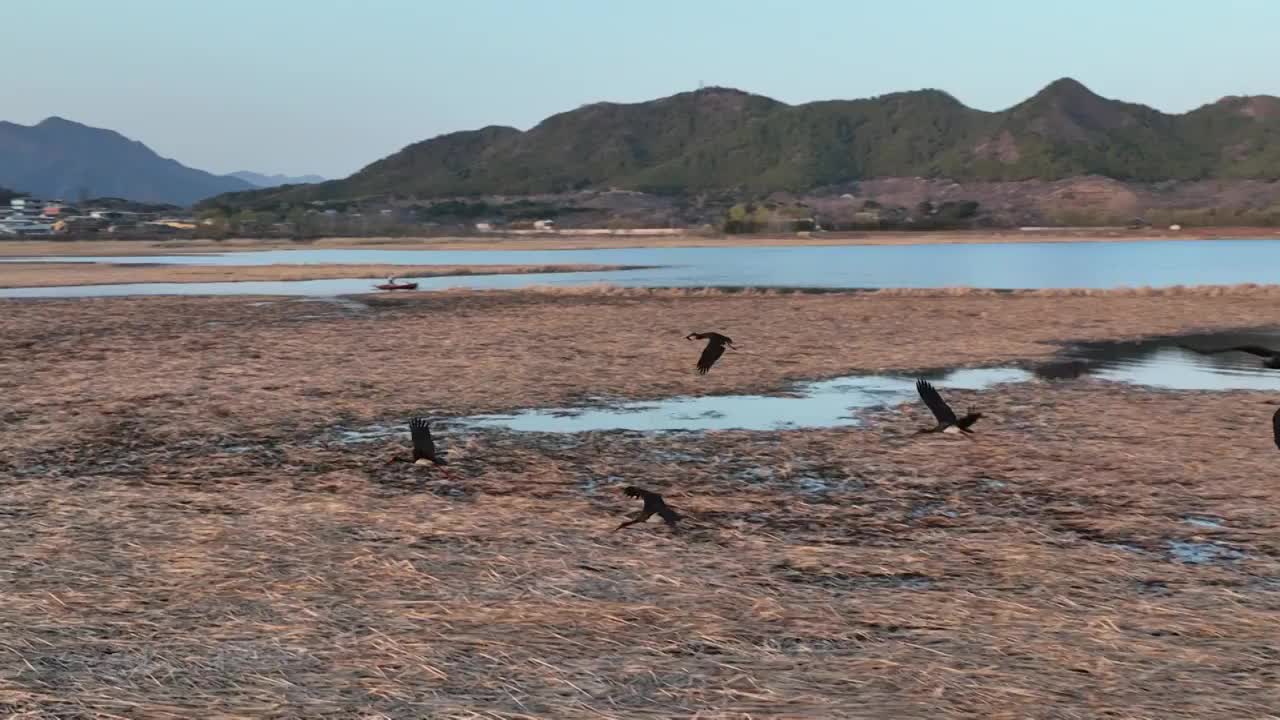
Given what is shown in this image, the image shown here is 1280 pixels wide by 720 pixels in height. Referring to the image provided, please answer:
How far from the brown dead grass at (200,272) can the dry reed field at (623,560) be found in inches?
1988

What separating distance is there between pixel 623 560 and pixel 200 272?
7695 cm

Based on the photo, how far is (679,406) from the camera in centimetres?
2169

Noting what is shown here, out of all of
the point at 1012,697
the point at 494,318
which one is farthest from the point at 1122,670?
the point at 494,318

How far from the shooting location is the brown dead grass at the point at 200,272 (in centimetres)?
7119

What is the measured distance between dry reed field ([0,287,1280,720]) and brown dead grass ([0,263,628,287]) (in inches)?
1988

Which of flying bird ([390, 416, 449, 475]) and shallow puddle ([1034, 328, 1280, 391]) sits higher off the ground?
flying bird ([390, 416, 449, 475])

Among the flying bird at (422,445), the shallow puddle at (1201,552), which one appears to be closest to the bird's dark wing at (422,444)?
the flying bird at (422,445)

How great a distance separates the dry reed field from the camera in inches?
289

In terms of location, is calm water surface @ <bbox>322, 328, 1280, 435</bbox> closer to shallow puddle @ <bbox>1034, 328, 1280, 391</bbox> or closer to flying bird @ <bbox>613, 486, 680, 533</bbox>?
shallow puddle @ <bbox>1034, 328, 1280, 391</bbox>

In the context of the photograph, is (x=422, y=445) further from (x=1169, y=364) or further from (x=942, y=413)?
(x=1169, y=364)

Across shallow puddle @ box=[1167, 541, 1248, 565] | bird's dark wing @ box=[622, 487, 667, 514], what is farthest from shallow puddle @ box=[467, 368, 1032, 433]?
shallow puddle @ box=[1167, 541, 1248, 565]

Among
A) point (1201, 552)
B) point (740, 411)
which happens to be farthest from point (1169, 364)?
point (1201, 552)

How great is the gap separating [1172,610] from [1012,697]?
8.25 ft

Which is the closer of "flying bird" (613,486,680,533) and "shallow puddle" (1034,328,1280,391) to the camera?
"flying bird" (613,486,680,533)
